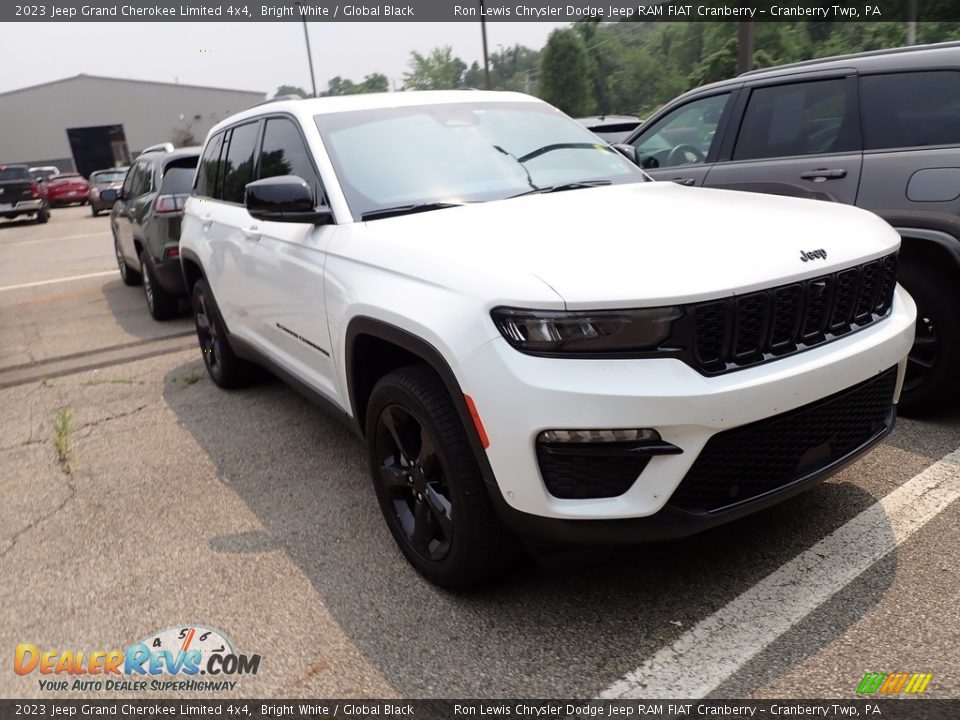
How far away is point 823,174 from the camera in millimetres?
4277

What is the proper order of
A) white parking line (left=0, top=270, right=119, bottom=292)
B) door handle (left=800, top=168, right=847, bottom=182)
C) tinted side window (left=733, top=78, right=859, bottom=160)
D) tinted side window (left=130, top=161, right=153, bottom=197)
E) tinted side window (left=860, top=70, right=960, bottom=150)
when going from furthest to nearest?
white parking line (left=0, top=270, right=119, bottom=292) → tinted side window (left=130, top=161, right=153, bottom=197) → tinted side window (left=733, top=78, right=859, bottom=160) → door handle (left=800, top=168, right=847, bottom=182) → tinted side window (left=860, top=70, right=960, bottom=150)

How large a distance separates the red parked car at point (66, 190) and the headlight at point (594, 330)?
34717 millimetres

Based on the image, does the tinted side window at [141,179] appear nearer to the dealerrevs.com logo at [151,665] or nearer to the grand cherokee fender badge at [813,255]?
the dealerrevs.com logo at [151,665]

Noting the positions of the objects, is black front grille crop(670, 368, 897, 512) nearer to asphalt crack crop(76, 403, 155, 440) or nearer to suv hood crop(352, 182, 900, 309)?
suv hood crop(352, 182, 900, 309)

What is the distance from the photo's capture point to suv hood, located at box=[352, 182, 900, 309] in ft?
7.27

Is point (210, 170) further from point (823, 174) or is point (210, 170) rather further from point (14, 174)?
point (14, 174)

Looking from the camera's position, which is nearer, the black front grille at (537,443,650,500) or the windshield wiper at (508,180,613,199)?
the black front grille at (537,443,650,500)

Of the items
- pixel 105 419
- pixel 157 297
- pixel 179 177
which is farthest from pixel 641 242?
pixel 157 297

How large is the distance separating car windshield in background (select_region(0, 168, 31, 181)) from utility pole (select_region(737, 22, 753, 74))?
22.1 m

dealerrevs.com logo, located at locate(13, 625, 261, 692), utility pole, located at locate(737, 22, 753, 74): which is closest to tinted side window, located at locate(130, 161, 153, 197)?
dealerrevs.com logo, located at locate(13, 625, 261, 692)

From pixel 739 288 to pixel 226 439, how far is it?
3.32m

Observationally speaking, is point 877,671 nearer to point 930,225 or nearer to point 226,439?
point 930,225

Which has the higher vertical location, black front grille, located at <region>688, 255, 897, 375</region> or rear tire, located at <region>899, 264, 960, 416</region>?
black front grille, located at <region>688, 255, 897, 375</region>

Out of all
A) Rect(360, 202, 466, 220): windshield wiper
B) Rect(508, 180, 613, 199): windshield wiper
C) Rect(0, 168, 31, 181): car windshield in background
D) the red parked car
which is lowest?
the red parked car
